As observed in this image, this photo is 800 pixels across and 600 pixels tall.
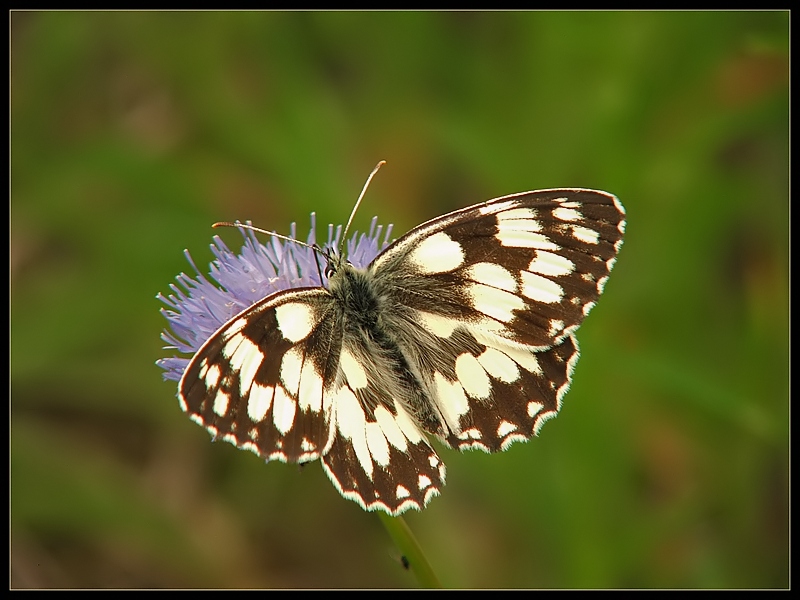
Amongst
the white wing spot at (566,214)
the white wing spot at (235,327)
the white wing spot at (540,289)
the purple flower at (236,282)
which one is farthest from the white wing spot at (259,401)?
the white wing spot at (566,214)

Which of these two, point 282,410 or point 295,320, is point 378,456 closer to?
point 282,410

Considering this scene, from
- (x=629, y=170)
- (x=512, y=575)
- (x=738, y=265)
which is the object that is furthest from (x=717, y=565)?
(x=629, y=170)

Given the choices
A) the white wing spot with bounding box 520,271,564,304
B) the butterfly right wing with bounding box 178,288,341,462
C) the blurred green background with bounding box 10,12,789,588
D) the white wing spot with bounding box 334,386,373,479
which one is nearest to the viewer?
the butterfly right wing with bounding box 178,288,341,462

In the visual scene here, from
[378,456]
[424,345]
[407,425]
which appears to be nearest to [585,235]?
[424,345]

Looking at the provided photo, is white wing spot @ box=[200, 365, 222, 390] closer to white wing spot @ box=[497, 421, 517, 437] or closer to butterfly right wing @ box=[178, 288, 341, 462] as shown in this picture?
butterfly right wing @ box=[178, 288, 341, 462]

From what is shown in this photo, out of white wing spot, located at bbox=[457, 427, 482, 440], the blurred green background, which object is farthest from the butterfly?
the blurred green background
